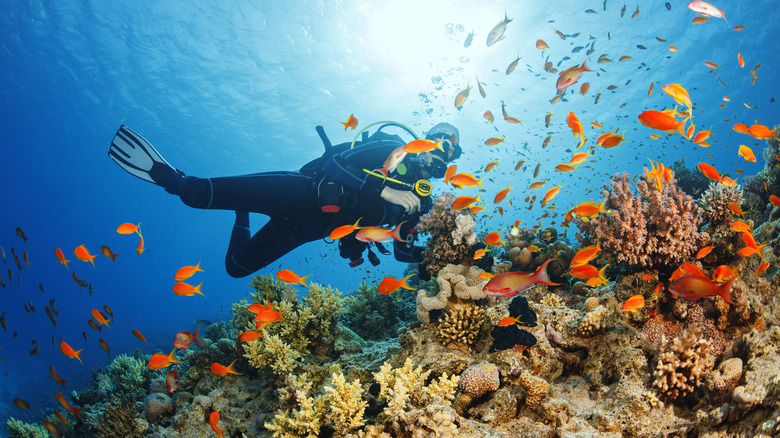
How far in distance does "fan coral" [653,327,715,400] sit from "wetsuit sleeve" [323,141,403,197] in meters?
4.20

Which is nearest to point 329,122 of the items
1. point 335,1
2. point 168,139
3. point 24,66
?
point 335,1

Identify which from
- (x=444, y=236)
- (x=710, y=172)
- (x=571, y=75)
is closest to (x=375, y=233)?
(x=444, y=236)

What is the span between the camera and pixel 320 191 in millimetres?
5957

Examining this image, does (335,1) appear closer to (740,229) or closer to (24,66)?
(740,229)

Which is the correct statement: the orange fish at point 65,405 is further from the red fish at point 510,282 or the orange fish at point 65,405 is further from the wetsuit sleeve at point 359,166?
the red fish at point 510,282

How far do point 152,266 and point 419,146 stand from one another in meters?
133

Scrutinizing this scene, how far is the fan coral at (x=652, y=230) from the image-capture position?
3.47 metres

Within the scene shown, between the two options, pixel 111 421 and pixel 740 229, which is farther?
pixel 111 421

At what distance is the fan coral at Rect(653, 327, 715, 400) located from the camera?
2484mm

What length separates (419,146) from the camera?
3.78 meters

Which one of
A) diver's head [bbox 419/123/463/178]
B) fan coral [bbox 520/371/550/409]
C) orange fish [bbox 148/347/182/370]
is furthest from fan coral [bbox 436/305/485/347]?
orange fish [bbox 148/347/182/370]

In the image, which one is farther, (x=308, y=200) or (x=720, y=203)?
(x=308, y=200)

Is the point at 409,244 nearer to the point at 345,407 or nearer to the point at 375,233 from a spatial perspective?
the point at 375,233

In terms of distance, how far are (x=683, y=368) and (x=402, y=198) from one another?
404 centimetres
